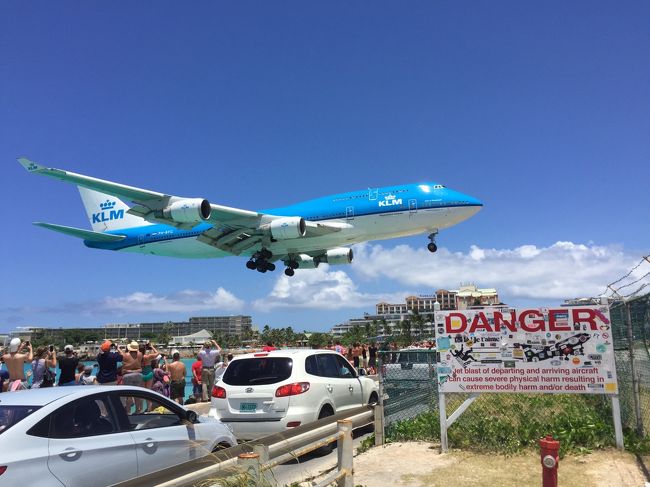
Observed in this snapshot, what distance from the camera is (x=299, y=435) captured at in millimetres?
4938

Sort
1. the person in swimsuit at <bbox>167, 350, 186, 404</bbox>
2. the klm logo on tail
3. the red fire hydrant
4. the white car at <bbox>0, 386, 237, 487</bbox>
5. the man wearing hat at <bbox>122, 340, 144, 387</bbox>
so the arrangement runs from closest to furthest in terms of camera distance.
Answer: the white car at <bbox>0, 386, 237, 487</bbox> < the red fire hydrant < the man wearing hat at <bbox>122, 340, 144, 387</bbox> < the person in swimsuit at <bbox>167, 350, 186, 404</bbox> < the klm logo on tail

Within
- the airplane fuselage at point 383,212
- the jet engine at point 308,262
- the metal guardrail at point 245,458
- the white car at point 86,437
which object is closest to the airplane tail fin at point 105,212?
the airplane fuselage at point 383,212

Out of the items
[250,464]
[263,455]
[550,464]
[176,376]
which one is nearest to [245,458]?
[250,464]

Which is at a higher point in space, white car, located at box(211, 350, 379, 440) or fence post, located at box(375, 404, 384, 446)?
white car, located at box(211, 350, 379, 440)

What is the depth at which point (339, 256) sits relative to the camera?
30.8 meters

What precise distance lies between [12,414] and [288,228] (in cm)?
2007

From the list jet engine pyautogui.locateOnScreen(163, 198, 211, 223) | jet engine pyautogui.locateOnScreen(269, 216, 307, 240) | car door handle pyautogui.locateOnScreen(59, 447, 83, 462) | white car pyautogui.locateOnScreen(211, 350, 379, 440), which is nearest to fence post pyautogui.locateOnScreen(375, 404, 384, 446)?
white car pyautogui.locateOnScreen(211, 350, 379, 440)

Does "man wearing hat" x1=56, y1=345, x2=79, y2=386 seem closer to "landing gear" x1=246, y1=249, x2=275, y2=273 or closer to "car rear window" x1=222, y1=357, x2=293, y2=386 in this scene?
"car rear window" x1=222, y1=357, x2=293, y2=386

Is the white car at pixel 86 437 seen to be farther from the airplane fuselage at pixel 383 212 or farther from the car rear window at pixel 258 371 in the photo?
the airplane fuselage at pixel 383 212

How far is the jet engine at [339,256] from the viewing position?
101 feet

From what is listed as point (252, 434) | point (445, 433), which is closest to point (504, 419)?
point (445, 433)

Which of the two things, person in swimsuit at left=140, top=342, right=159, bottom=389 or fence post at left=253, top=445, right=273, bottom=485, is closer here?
fence post at left=253, top=445, right=273, bottom=485

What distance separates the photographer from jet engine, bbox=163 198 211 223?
22.5 m

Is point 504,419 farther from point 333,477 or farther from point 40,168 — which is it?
point 40,168
